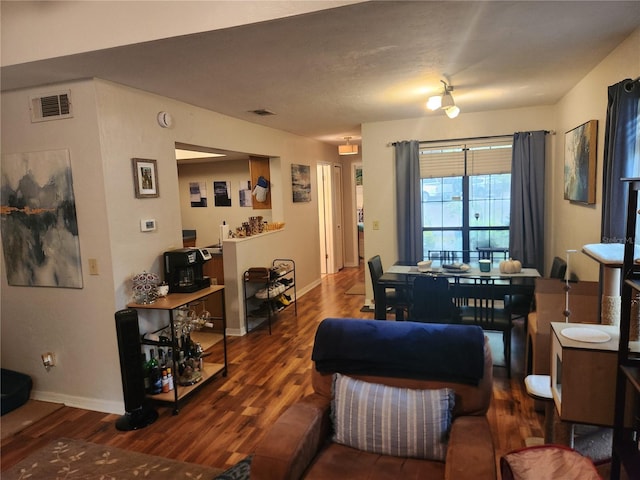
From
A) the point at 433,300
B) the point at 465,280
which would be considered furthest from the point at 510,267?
the point at 433,300

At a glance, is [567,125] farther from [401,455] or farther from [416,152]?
[401,455]

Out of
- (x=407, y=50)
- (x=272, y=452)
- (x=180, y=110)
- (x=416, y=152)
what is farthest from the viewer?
(x=416, y=152)

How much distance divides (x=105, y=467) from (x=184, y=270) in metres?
1.44

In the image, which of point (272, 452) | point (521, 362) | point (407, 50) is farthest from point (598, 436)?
point (407, 50)

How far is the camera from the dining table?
3621mm

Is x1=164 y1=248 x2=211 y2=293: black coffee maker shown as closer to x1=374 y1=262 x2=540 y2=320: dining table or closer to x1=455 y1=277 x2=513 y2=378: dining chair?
x1=374 y1=262 x2=540 y2=320: dining table

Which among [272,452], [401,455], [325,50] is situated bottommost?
[401,455]

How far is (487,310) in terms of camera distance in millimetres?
3531

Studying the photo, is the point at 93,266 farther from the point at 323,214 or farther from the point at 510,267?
the point at 323,214

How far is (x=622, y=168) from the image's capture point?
2.31m

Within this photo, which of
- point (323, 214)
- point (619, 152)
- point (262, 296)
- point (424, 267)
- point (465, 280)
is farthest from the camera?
point (323, 214)

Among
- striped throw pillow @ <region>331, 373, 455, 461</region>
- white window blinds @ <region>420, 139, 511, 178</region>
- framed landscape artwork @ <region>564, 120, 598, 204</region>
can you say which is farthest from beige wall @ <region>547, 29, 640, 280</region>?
striped throw pillow @ <region>331, 373, 455, 461</region>

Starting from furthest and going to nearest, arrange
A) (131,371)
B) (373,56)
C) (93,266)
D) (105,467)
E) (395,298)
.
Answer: (395,298), (93,266), (131,371), (373,56), (105,467)

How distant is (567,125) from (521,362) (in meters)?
2.31
